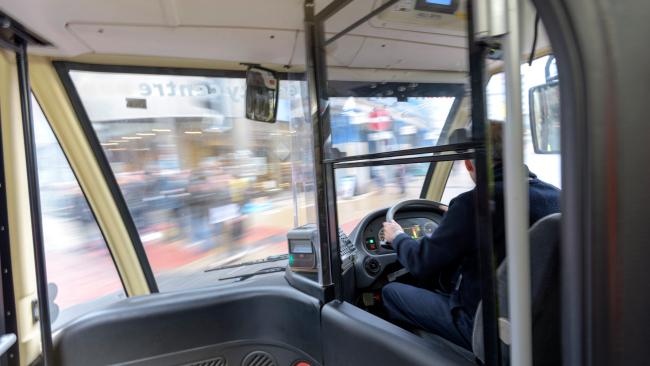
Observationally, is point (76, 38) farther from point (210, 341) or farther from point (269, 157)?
point (210, 341)

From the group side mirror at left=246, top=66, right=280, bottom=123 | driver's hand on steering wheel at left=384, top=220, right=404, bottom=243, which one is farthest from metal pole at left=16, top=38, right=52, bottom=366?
driver's hand on steering wheel at left=384, top=220, right=404, bottom=243

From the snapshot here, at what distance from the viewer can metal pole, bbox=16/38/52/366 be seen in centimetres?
175

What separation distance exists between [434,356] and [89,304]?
221 cm

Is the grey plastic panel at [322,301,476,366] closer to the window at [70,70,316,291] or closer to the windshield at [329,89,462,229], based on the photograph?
the windshield at [329,89,462,229]

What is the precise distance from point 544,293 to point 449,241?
44 centimetres

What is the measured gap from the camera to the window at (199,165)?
2.40 m

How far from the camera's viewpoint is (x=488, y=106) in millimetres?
973

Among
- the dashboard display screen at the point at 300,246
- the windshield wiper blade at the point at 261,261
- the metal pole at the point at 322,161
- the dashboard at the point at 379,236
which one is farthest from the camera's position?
the windshield wiper blade at the point at 261,261

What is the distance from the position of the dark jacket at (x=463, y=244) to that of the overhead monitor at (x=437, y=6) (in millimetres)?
632

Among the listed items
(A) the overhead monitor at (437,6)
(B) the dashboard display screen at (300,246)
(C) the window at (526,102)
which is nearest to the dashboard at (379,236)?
(B) the dashboard display screen at (300,246)

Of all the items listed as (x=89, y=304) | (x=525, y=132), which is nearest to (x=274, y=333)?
(x=89, y=304)

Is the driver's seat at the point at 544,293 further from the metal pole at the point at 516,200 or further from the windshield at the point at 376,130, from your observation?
the windshield at the point at 376,130

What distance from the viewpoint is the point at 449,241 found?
137 centimetres

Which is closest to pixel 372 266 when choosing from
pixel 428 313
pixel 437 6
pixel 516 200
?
pixel 428 313
